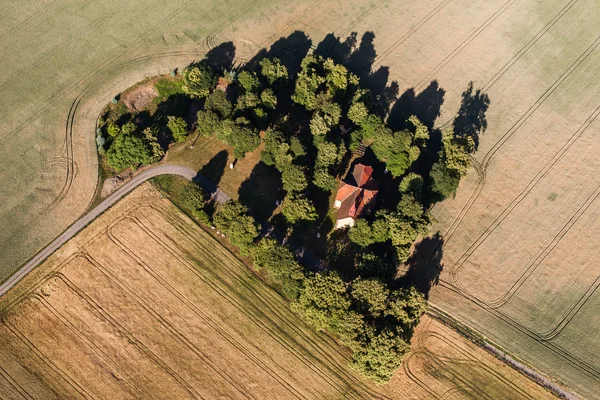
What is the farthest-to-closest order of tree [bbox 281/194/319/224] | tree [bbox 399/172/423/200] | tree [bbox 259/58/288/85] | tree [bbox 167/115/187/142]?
1. tree [bbox 259/58/288/85]
2. tree [bbox 167/115/187/142]
3. tree [bbox 399/172/423/200]
4. tree [bbox 281/194/319/224]

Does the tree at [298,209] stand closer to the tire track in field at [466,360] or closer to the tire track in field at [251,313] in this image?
the tire track in field at [251,313]

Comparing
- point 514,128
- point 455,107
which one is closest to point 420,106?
point 455,107

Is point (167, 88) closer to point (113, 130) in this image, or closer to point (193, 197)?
point (113, 130)

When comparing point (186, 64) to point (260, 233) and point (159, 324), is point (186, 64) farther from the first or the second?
point (159, 324)

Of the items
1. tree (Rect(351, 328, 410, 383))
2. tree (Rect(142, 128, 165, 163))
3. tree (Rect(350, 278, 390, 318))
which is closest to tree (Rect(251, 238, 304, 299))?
tree (Rect(350, 278, 390, 318))

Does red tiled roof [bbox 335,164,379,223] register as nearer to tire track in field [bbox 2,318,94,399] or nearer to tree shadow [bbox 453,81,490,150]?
tree shadow [bbox 453,81,490,150]

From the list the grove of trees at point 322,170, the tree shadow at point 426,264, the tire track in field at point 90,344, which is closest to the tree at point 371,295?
the grove of trees at point 322,170
